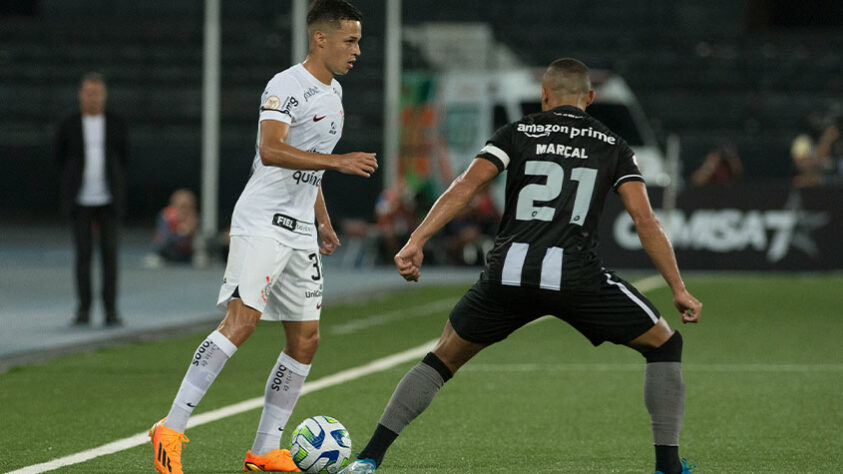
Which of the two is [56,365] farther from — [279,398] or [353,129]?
[353,129]

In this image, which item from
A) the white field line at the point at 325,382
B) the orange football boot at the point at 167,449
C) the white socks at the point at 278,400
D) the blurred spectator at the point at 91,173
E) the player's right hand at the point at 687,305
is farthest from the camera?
the blurred spectator at the point at 91,173

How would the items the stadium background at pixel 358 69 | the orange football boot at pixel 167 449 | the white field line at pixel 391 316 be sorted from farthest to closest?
1. the stadium background at pixel 358 69
2. the white field line at pixel 391 316
3. the orange football boot at pixel 167 449

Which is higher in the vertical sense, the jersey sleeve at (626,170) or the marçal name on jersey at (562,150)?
the marçal name on jersey at (562,150)

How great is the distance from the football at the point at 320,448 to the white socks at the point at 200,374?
530 mm

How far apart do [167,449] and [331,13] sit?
2040 millimetres

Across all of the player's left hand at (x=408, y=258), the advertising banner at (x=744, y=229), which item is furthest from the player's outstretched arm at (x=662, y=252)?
the advertising banner at (x=744, y=229)

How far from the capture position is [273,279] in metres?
6.73

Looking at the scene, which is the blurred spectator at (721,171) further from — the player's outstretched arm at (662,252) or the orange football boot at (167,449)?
the orange football boot at (167,449)

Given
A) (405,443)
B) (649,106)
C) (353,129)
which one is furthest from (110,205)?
(649,106)

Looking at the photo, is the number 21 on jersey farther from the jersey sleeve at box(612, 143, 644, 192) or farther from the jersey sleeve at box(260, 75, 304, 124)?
the jersey sleeve at box(260, 75, 304, 124)

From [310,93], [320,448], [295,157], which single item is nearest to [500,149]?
[295,157]

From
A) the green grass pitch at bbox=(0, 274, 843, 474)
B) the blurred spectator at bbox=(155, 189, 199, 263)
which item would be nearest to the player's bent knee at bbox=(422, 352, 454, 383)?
the green grass pitch at bbox=(0, 274, 843, 474)

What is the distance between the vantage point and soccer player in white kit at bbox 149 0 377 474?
655 centimetres

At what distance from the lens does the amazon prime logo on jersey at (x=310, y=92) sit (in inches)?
264
